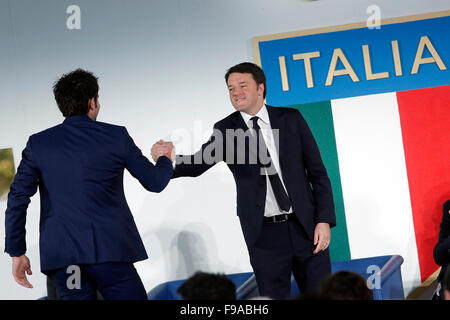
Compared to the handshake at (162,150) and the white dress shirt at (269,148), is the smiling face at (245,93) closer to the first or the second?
the white dress shirt at (269,148)

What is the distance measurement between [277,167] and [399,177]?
1.87 meters

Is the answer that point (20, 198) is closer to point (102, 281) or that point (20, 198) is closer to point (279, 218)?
point (102, 281)

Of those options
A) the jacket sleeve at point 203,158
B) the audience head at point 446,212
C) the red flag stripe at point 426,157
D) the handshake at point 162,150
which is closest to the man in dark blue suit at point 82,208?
the handshake at point 162,150

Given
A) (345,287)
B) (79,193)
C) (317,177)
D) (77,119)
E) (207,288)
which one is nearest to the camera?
(345,287)

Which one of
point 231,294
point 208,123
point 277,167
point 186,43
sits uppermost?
point 186,43

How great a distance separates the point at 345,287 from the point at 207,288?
1.38 feet

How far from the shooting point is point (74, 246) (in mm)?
2773

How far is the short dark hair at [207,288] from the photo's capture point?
2197mm

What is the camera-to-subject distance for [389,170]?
191 inches

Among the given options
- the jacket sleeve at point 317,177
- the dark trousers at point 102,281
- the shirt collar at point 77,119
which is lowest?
the dark trousers at point 102,281

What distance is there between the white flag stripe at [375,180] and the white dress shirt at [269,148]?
1641 mm

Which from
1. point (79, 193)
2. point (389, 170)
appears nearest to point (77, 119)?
point (79, 193)

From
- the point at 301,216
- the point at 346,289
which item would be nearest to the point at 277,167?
the point at 301,216
